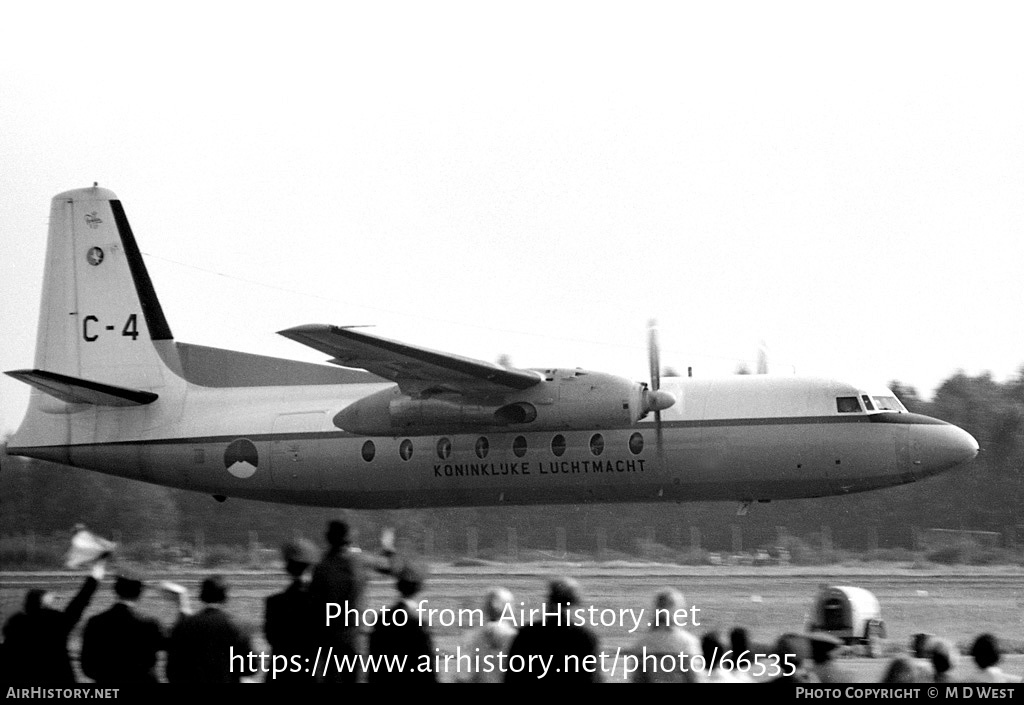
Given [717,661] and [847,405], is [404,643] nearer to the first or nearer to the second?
[717,661]

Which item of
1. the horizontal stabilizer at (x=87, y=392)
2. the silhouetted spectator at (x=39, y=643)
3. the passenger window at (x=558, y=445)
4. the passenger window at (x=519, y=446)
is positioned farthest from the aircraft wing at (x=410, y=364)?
the silhouetted spectator at (x=39, y=643)

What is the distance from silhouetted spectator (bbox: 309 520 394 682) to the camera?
692 centimetres

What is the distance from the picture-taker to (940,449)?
16625mm

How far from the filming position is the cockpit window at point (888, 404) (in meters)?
16.9

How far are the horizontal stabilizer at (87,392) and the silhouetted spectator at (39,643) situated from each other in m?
11.2

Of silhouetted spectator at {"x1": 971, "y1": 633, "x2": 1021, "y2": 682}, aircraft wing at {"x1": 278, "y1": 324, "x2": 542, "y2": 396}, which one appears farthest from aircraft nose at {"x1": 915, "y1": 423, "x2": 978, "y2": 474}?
silhouetted spectator at {"x1": 971, "y1": 633, "x2": 1021, "y2": 682}

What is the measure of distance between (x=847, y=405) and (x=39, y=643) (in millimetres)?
12512

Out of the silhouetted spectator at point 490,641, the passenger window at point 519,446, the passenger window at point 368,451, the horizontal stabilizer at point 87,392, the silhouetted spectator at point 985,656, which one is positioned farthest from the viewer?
the passenger window at point 368,451

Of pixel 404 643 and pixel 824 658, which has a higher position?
pixel 404 643

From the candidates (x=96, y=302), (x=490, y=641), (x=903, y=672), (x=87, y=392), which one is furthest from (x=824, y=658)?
(x=96, y=302)

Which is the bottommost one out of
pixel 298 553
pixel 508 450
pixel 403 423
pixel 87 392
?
pixel 298 553

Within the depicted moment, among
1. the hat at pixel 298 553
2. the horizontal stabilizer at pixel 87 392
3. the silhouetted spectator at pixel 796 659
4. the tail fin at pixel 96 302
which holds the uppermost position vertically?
the tail fin at pixel 96 302

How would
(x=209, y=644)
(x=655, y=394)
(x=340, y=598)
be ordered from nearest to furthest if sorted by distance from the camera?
(x=209, y=644) → (x=340, y=598) → (x=655, y=394)

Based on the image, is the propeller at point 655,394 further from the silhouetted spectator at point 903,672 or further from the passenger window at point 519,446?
the silhouetted spectator at point 903,672
